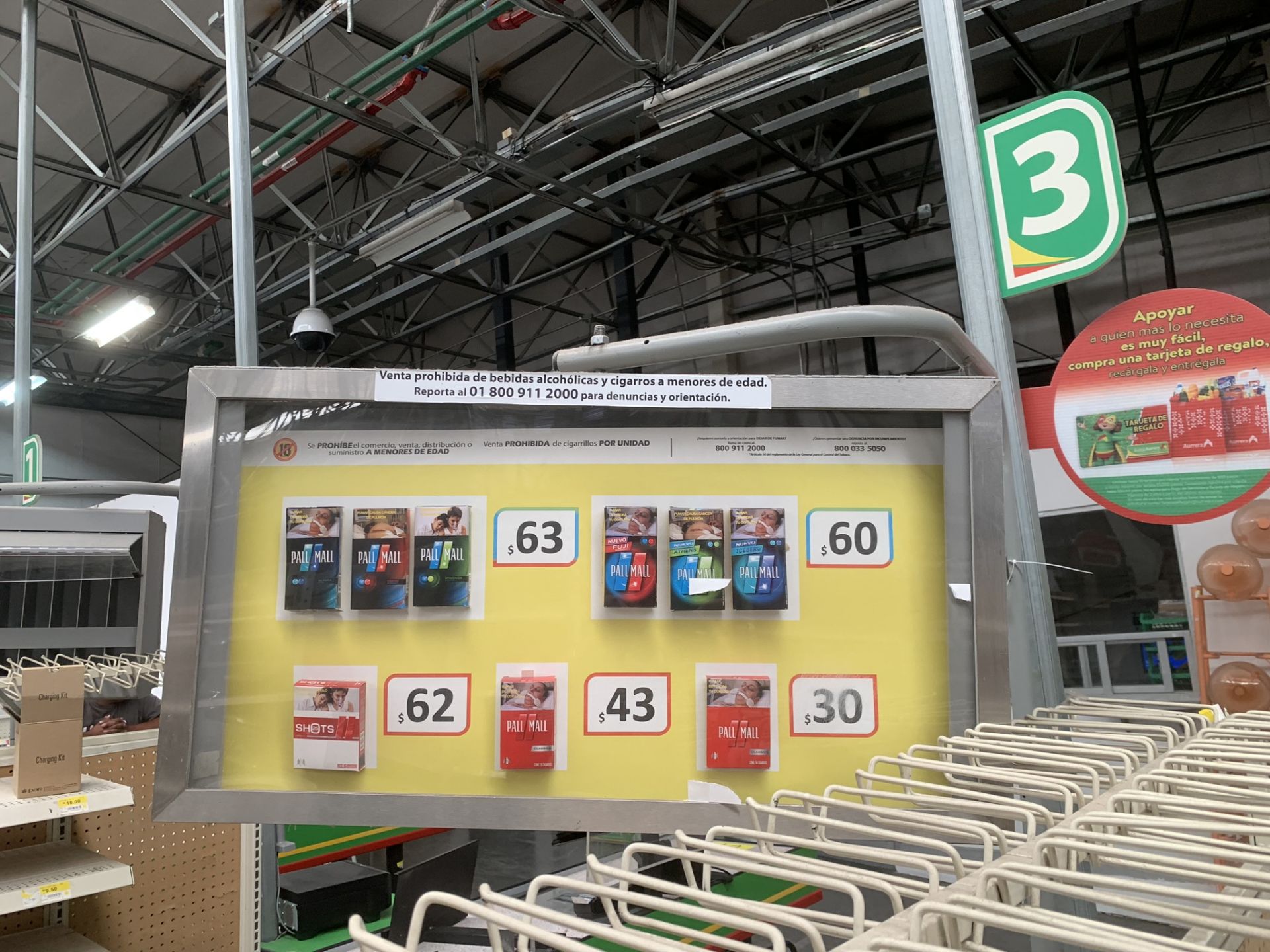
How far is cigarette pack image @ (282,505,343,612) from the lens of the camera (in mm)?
1170

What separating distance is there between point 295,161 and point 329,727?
695cm

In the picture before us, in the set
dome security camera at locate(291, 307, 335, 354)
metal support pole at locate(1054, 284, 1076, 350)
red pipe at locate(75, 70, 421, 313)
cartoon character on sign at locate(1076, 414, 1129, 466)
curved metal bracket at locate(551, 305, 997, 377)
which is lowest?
cartoon character on sign at locate(1076, 414, 1129, 466)

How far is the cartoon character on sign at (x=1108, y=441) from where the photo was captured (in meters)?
1.36

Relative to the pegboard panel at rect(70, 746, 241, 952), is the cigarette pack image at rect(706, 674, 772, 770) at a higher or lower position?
higher

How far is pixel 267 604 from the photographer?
3.85 ft

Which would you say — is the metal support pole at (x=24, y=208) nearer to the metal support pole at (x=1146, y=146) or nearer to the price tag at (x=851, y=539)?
the price tag at (x=851, y=539)

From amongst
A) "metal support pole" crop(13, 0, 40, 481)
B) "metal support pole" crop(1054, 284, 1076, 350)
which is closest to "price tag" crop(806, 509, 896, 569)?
"metal support pole" crop(13, 0, 40, 481)

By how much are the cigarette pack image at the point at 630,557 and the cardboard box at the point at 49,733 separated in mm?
1650

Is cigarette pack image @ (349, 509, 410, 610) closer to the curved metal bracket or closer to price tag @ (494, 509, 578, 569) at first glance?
price tag @ (494, 509, 578, 569)

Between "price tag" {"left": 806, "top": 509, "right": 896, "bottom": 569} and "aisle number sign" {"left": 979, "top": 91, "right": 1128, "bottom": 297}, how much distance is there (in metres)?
0.48

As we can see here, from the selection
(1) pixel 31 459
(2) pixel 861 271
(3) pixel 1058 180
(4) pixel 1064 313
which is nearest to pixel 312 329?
(1) pixel 31 459

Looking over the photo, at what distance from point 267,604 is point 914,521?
845 mm

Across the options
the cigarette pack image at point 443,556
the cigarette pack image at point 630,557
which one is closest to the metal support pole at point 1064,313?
the cigarette pack image at point 630,557

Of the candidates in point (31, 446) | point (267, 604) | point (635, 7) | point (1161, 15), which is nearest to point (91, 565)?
point (267, 604)
